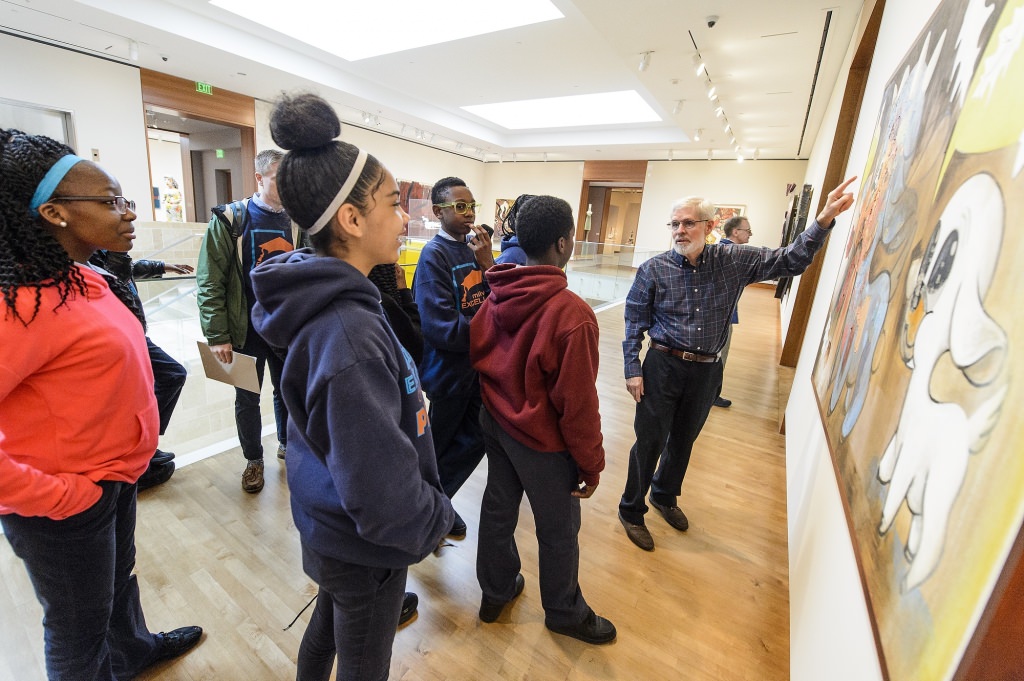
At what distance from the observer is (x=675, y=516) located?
2.54 metres

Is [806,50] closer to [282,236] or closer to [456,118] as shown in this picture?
[282,236]

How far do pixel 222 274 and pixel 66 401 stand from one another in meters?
1.43

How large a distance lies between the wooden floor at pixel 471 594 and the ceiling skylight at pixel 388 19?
612 cm

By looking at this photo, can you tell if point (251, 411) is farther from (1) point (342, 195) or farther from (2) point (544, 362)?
(1) point (342, 195)

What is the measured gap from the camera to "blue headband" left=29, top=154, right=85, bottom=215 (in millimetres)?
967

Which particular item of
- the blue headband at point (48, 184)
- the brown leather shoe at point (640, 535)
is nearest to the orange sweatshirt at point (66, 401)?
the blue headband at point (48, 184)

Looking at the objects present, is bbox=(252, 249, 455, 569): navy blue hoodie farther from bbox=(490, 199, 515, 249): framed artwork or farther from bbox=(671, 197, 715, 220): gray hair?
bbox=(671, 197, 715, 220): gray hair

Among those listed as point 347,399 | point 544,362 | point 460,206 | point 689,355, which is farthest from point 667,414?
point 347,399

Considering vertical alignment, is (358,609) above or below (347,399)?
below

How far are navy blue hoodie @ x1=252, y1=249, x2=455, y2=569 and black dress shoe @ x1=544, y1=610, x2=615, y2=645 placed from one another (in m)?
1.12

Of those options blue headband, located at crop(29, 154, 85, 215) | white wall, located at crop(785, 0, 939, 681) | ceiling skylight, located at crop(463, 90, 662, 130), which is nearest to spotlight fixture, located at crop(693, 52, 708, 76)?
ceiling skylight, located at crop(463, 90, 662, 130)

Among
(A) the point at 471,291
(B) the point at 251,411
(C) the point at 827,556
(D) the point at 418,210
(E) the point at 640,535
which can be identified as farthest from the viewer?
(D) the point at 418,210

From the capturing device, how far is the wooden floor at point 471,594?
1623mm

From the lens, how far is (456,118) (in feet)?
39.3
